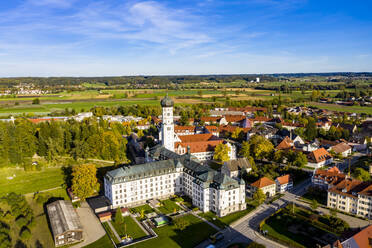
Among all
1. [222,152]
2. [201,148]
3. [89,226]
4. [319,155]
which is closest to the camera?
[89,226]

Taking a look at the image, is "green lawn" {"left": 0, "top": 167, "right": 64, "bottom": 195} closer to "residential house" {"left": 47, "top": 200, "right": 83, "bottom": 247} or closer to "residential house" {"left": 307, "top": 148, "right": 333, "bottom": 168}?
"residential house" {"left": 47, "top": 200, "right": 83, "bottom": 247}

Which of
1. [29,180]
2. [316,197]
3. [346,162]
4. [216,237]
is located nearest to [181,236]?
[216,237]

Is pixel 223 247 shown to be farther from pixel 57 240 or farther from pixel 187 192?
pixel 57 240

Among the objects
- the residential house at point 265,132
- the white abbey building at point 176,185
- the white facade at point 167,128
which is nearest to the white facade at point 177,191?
the white abbey building at point 176,185

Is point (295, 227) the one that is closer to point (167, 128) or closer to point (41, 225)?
point (167, 128)

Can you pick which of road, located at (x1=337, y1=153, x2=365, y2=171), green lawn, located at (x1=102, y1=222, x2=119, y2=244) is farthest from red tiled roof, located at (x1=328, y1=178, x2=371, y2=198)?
green lawn, located at (x1=102, y1=222, x2=119, y2=244)

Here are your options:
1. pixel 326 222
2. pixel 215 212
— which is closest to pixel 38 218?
pixel 215 212

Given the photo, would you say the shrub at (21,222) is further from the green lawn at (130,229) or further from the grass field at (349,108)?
the grass field at (349,108)
